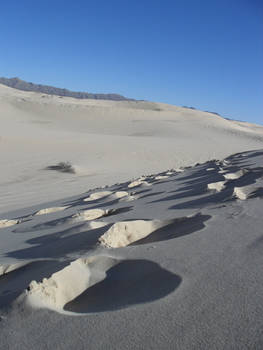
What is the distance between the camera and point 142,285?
138 cm

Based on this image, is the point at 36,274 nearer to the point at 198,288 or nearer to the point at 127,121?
the point at 198,288

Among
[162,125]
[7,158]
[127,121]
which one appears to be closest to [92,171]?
[7,158]

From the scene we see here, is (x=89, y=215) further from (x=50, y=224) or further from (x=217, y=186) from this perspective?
(x=217, y=186)

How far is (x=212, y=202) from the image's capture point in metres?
2.72

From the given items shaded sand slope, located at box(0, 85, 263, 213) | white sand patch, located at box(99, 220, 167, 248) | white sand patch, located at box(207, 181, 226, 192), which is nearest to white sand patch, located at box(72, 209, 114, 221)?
white sand patch, located at box(99, 220, 167, 248)

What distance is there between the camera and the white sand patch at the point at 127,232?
1.97 m

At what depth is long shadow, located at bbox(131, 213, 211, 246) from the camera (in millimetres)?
2020

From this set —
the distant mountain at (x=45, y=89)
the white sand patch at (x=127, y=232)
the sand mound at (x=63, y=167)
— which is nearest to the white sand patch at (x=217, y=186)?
the white sand patch at (x=127, y=232)

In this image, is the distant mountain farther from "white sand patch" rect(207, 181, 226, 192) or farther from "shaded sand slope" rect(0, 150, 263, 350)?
"shaded sand slope" rect(0, 150, 263, 350)

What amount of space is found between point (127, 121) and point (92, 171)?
59.3 ft

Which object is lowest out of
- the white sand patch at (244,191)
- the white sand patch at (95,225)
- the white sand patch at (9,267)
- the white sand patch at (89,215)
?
the white sand patch at (89,215)

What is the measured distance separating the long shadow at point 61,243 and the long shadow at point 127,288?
16.9 inches

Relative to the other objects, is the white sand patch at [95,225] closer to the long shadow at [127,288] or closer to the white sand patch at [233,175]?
the long shadow at [127,288]

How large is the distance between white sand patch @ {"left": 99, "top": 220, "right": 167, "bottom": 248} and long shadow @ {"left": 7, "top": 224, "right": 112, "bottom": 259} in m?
0.07
